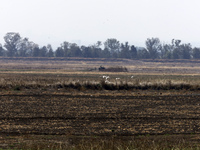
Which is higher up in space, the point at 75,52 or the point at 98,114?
the point at 75,52

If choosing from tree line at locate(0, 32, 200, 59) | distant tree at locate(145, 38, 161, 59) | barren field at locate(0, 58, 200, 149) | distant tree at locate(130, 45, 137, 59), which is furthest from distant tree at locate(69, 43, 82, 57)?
barren field at locate(0, 58, 200, 149)

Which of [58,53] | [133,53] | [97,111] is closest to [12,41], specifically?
[58,53]

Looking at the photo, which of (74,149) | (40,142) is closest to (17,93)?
(40,142)

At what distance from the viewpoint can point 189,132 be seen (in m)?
18.0

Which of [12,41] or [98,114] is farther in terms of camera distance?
[12,41]

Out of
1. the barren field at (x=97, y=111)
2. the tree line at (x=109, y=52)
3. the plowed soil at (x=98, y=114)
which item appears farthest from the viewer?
the tree line at (x=109, y=52)

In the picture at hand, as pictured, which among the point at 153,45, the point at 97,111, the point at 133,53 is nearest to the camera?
the point at 97,111

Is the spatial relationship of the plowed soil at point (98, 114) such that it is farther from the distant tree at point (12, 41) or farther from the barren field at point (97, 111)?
the distant tree at point (12, 41)

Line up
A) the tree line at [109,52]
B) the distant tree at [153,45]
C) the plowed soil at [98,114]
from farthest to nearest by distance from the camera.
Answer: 1. the distant tree at [153,45]
2. the tree line at [109,52]
3. the plowed soil at [98,114]

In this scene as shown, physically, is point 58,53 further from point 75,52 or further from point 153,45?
point 153,45

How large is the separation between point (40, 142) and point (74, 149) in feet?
9.74

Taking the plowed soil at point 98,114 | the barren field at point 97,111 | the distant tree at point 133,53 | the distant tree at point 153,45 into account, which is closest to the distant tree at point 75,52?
the distant tree at point 133,53

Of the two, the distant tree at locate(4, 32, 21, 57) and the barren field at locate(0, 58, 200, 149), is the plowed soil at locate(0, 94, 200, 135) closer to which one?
the barren field at locate(0, 58, 200, 149)

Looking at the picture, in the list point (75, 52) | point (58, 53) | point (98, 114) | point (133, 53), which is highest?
point (75, 52)
